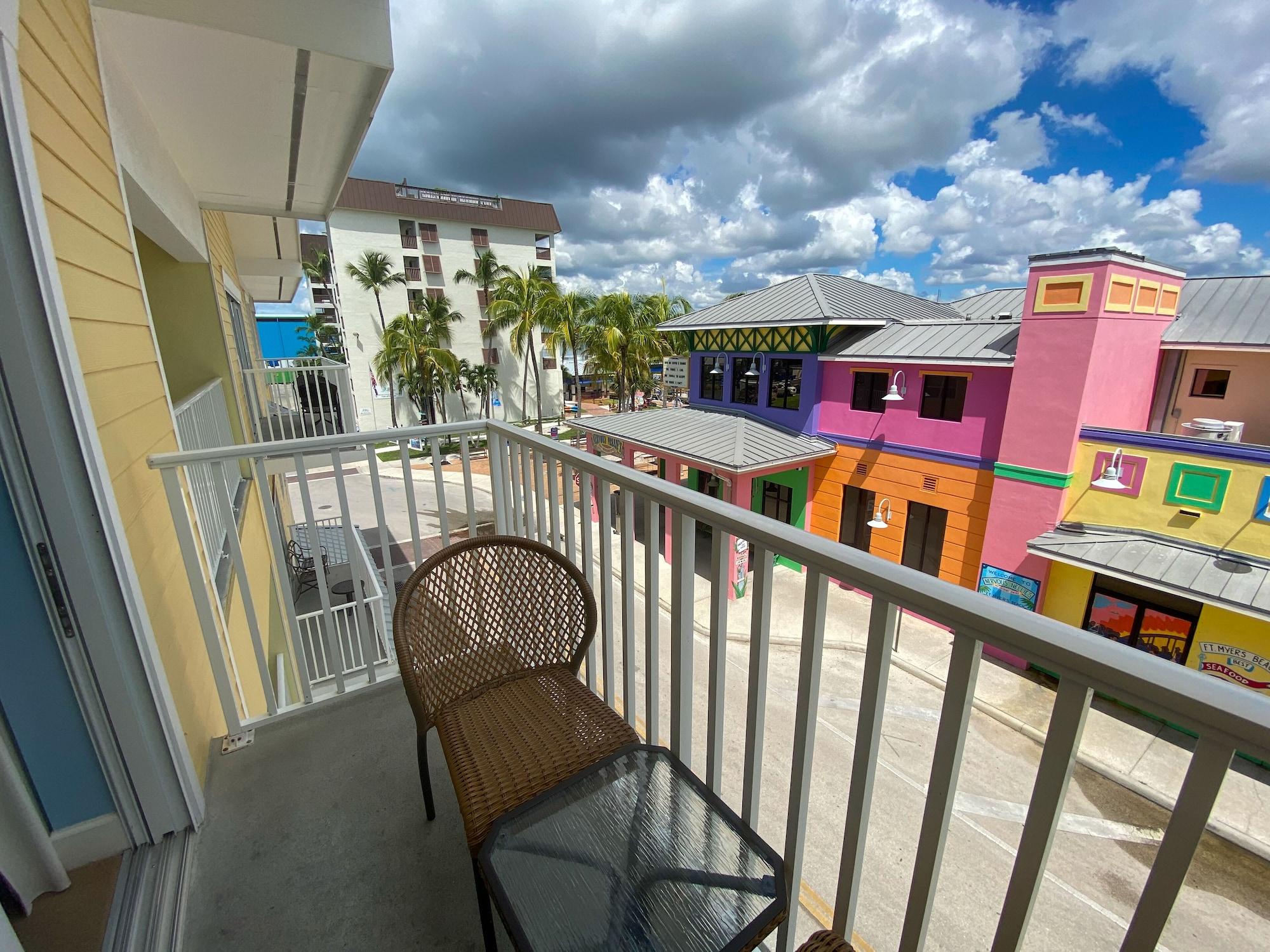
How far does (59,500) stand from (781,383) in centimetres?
1023

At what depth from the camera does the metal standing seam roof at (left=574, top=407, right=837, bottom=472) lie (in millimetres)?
8812

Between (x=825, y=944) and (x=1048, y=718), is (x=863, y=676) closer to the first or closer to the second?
(x=825, y=944)

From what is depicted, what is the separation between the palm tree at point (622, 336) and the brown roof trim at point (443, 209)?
296 inches

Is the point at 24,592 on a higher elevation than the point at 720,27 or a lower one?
lower

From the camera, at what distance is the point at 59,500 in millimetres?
1191

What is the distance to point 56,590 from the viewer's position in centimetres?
122

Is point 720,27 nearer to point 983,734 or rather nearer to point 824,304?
point 824,304

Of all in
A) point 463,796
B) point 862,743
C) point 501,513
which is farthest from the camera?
point 501,513

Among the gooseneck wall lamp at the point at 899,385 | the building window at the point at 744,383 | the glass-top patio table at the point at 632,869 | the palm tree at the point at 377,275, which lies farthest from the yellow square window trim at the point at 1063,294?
the palm tree at the point at 377,275

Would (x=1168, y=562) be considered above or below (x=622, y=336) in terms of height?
below

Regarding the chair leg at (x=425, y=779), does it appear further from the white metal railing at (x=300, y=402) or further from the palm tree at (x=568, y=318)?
the palm tree at (x=568, y=318)

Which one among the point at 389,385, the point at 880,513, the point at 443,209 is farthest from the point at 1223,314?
the point at 443,209

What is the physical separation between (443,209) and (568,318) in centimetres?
862

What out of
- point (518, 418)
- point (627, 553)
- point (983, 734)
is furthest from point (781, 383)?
point (518, 418)
